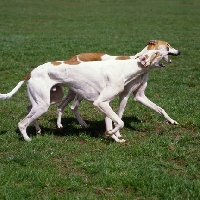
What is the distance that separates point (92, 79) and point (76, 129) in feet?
4.30

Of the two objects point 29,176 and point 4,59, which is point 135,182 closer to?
point 29,176

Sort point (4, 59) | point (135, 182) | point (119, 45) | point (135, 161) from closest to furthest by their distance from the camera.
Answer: point (135, 182)
point (135, 161)
point (4, 59)
point (119, 45)

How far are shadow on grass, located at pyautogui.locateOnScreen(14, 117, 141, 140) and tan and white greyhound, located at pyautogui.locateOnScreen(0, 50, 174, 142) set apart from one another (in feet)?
2.05

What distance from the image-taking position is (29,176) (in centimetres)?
570

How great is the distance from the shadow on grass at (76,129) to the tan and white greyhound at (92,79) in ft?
2.05

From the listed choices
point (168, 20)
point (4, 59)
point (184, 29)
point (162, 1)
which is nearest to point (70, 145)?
point (4, 59)

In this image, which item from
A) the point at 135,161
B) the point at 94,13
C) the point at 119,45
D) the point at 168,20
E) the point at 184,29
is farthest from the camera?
the point at 94,13

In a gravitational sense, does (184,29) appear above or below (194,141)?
below

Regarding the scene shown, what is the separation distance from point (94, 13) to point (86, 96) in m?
30.0

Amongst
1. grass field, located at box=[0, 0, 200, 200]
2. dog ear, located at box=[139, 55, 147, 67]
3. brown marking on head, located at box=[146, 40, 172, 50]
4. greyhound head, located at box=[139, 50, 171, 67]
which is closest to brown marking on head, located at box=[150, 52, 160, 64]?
greyhound head, located at box=[139, 50, 171, 67]

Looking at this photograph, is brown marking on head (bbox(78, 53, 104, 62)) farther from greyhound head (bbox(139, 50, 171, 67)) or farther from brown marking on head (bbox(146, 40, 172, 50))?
greyhound head (bbox(139, 50, 171, 67))

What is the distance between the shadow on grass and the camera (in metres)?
7.81

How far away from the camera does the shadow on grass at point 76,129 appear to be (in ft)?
25.6

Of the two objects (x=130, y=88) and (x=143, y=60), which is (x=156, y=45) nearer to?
(x=143, y=60)
